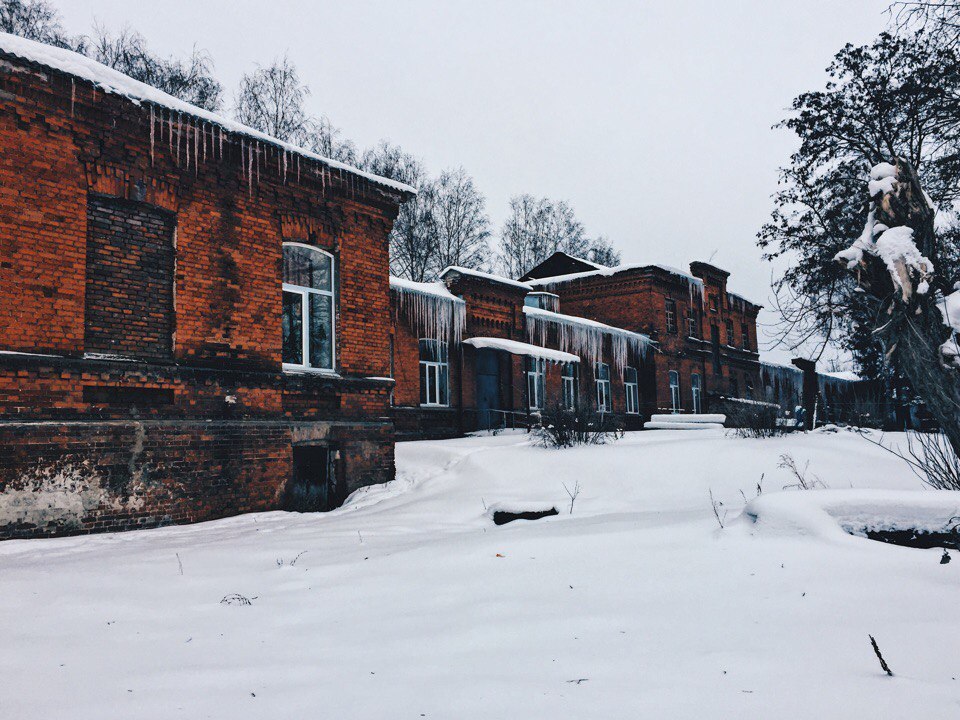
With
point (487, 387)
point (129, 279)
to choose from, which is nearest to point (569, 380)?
point (487, 387)

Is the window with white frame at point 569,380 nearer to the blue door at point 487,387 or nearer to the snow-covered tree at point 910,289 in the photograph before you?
the blue door at point 487,387

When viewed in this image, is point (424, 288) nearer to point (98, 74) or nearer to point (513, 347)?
point (513, 347)

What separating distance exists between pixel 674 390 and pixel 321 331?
68.1 ft

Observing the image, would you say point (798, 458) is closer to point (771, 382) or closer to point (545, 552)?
point (545, 552)

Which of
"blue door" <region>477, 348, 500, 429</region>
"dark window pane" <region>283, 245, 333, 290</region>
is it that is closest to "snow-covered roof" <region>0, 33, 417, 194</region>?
"dark window pane" <region>283, 245, 333, 290</region>

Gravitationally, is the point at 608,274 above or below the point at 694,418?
above

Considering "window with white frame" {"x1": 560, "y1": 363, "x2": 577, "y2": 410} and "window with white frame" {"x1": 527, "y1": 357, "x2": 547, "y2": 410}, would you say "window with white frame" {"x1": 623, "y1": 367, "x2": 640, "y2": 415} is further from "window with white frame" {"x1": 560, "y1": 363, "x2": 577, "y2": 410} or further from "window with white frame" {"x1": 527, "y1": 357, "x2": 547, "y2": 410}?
"window with white frame" {"x1": 527, "y1": 357, "x2": 547, "y2": 410}

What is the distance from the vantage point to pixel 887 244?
20.0 ft

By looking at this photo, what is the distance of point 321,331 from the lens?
991 centimetres

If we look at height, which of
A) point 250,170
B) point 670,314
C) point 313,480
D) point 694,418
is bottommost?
point 313,480

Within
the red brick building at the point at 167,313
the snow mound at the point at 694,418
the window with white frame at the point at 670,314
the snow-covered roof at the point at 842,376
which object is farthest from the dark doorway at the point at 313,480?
the snow-covered roof at the point at 842,376

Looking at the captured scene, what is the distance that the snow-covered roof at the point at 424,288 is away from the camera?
15906 millimetres

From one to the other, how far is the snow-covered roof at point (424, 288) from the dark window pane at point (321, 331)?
18.9 feet

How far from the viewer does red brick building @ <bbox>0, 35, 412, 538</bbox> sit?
6.84 metres
